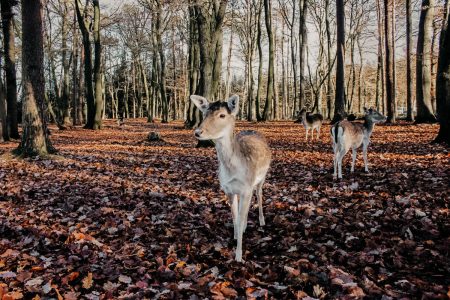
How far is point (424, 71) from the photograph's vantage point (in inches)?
846

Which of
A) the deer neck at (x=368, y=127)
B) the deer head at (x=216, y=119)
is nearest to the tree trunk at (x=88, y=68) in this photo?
the deer neck at (x=368, y=127)

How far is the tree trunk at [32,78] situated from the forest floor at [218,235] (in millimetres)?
1593

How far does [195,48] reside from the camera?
3500 cm

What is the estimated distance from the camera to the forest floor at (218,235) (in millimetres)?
4547

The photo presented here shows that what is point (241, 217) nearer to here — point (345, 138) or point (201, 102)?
point (201, 102)

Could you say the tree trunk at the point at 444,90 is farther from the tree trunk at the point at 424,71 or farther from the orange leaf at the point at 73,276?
the orange leaf at the point at 73,276

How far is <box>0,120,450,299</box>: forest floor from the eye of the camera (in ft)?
14.9

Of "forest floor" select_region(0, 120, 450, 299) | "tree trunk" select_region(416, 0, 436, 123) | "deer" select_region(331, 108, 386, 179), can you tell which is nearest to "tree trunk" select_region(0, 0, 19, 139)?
"forest floor" select_region(0, 120, 450, 299)

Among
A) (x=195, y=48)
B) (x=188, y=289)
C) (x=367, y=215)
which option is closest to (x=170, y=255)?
(x=188, y=289)

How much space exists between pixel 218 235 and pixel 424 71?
2004 centimetres

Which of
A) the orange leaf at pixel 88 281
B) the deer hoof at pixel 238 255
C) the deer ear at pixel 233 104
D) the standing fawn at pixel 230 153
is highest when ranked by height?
the deer ear at pixel 233 104

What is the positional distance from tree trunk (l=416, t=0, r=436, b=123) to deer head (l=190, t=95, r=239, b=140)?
19403 mm

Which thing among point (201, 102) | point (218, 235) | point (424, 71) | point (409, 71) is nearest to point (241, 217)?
point (218, 235)

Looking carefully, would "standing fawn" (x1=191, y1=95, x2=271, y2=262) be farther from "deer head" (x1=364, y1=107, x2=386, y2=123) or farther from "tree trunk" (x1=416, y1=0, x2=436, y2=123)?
"tree trunk" (x1=416, y1=0, x2=436, y2=123)
